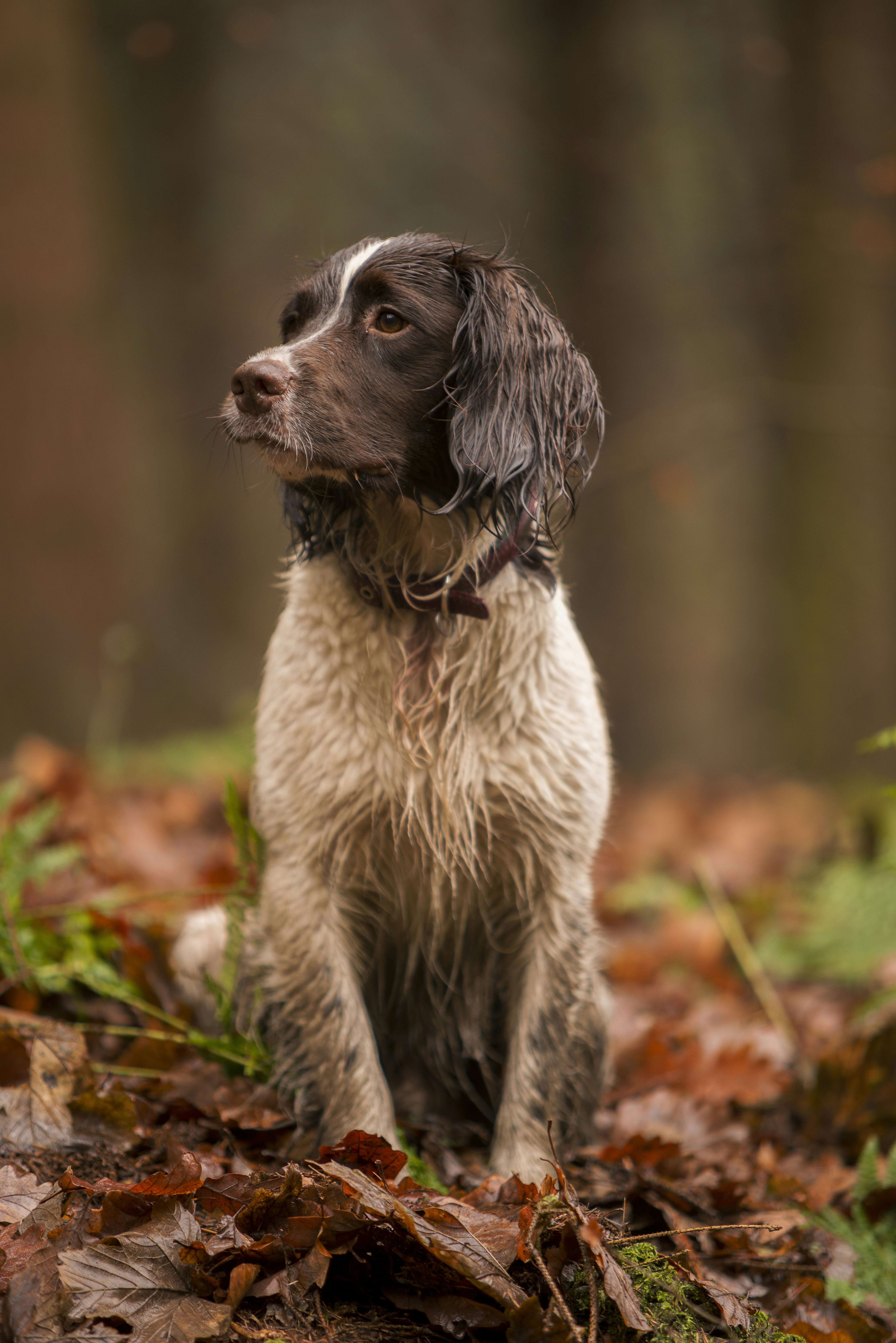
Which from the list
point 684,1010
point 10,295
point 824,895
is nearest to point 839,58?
point 10,295

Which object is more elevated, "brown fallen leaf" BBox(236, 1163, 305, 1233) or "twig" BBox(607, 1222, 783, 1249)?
"brown fallen leaf" BBox(236, 1163, 305, 1233)

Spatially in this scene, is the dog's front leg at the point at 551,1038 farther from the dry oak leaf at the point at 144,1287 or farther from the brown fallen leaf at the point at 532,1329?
the dry oak leaf at the point at 144,1287

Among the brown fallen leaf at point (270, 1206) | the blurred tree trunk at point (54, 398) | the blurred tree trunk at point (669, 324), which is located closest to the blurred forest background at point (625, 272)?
the blurred tree trunk at point (669, 324)

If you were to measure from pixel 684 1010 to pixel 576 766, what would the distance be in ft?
6.11

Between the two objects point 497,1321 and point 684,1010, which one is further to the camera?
point 684,1010

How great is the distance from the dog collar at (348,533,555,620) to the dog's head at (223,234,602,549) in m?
0.08

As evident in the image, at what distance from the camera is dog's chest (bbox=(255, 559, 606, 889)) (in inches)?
99.5

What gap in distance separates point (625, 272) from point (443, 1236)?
818 cm

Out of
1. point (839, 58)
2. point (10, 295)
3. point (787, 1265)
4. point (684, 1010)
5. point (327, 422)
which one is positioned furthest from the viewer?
point (839, 58)

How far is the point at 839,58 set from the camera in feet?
25.7

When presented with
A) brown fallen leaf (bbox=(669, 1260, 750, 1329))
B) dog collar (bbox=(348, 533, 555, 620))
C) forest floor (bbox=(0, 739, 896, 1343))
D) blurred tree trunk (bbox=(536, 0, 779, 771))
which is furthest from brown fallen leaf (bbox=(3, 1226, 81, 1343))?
blurred tree trunk (bbox=(536, 0, 779, 771))

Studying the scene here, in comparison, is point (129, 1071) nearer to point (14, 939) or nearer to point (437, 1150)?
point (14, 939)

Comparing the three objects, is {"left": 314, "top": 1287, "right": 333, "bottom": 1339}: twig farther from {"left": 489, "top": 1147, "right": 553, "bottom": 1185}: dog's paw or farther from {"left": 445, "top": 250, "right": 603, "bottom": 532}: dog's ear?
{"left": 445, "top": 250, "right": 603, "bottom": 532}: dog's ear

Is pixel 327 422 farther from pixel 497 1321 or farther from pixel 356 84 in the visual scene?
pixel 356 84
